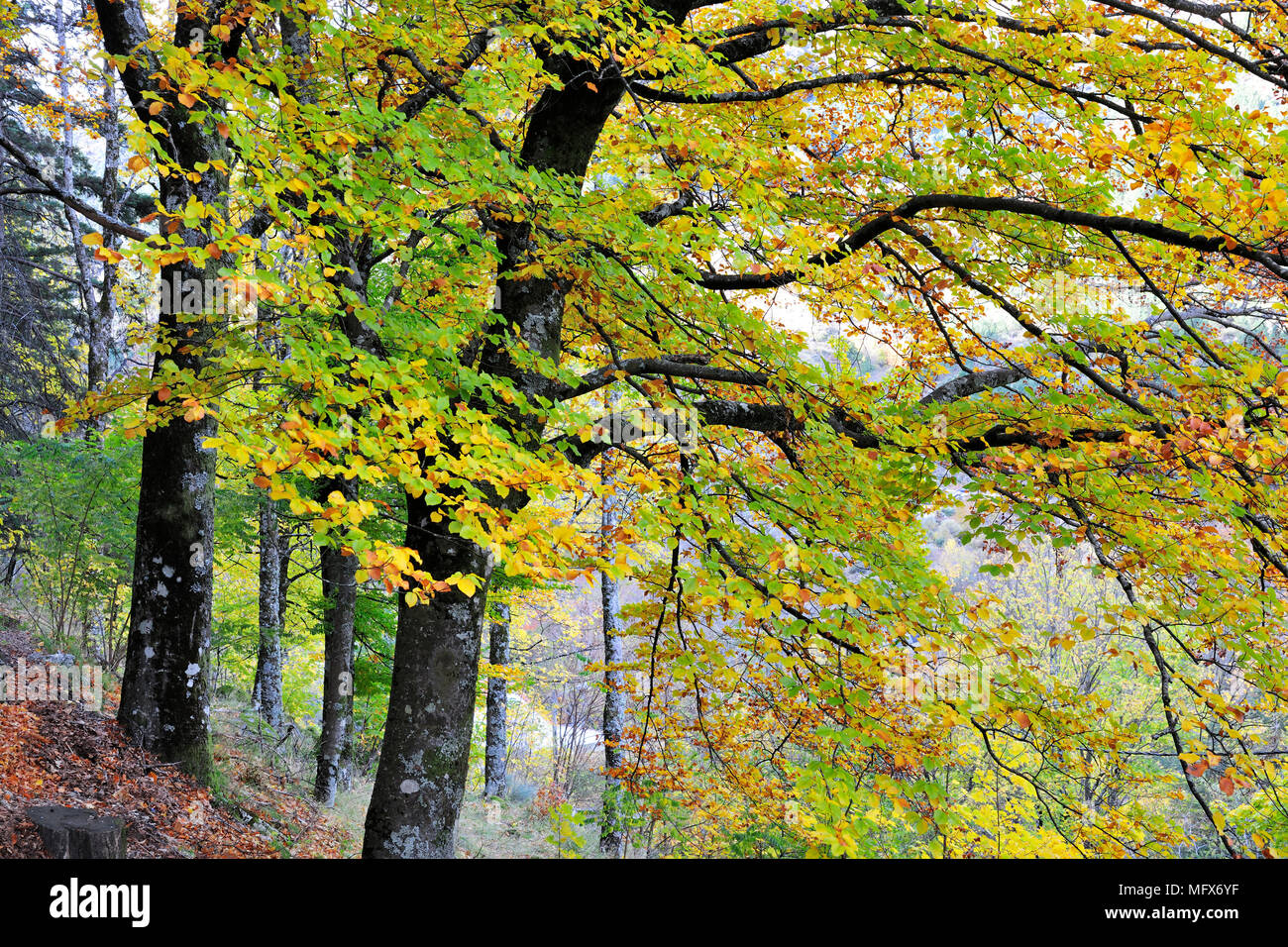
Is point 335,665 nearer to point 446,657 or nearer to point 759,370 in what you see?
point 446,657

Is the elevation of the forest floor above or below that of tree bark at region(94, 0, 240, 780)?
below

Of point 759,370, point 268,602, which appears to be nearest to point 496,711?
point 268,602

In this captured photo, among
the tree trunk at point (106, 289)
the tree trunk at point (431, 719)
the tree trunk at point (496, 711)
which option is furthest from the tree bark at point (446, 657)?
the tree trunk at point (106, 289)

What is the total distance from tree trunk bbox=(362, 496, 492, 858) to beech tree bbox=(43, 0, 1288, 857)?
2 centimetres

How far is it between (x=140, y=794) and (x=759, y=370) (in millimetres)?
6081

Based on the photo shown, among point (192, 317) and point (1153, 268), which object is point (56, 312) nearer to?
point (192, 317)

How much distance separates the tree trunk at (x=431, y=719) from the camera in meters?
5.23

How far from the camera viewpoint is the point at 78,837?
4.63 metres

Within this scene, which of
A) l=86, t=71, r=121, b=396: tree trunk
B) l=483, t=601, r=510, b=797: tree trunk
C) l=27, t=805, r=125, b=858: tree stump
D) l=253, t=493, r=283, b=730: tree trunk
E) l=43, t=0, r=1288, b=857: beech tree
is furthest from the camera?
l=483, t=601, r=510, b=797: tree trunk

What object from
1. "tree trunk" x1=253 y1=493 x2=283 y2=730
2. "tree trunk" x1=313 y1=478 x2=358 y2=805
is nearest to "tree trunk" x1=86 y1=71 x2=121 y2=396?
"tree trunk" x1=253 y1=493 x2=283 y2=730

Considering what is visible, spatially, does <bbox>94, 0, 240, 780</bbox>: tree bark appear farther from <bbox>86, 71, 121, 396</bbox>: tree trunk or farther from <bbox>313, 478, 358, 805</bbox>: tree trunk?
<bbox>86, 71, 121, 396</bbox>: tree trunk

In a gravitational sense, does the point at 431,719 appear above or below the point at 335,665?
below

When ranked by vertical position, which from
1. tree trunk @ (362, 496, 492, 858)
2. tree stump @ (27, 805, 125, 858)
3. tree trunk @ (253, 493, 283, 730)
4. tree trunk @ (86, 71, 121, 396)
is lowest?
tree stump @ (27, 805, 125, 858)

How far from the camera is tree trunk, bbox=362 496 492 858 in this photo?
523 centimetres
